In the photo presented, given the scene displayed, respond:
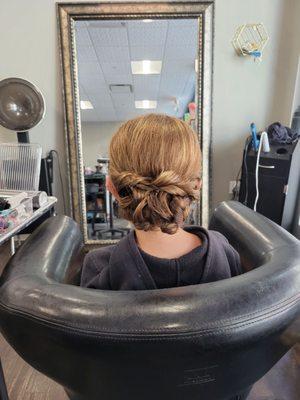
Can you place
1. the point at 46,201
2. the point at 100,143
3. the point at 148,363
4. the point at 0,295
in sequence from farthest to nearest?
the point at 100,143
the point at 46,201
the point at 0,295
the point at 148,363

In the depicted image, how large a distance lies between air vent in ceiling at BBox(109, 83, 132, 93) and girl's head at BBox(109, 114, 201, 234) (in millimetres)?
1880

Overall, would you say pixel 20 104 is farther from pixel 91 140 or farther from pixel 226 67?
pixel 226 67

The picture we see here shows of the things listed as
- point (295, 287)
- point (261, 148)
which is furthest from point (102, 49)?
point (295, 287)

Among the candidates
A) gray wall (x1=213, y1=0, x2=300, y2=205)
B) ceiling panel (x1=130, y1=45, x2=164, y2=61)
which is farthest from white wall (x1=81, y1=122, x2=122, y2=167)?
gray wall (x1=213, y1=0, x2=300, y2=205)

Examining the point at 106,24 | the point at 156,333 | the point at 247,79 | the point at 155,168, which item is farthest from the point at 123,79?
the point at 156,333

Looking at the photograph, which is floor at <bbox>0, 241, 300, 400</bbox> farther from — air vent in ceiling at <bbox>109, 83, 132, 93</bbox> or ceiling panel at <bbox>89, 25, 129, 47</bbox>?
ceiling panel at <bbox>89, 25, 129, 47</bbox>

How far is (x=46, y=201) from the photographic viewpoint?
1.79 meters

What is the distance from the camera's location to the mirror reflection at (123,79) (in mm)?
2096

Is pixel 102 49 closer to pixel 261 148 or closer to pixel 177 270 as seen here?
pixel 261 148

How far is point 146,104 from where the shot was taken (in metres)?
2.30

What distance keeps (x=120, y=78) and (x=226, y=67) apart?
80 centimetres

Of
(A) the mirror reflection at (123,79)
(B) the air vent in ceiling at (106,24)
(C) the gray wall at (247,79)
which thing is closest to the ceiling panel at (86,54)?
(A) the mirror reflection at (123,79)

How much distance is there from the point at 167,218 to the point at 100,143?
5.41 feet

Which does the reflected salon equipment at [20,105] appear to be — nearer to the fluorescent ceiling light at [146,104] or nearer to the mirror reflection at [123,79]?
the mirror reflection at [123,79]
